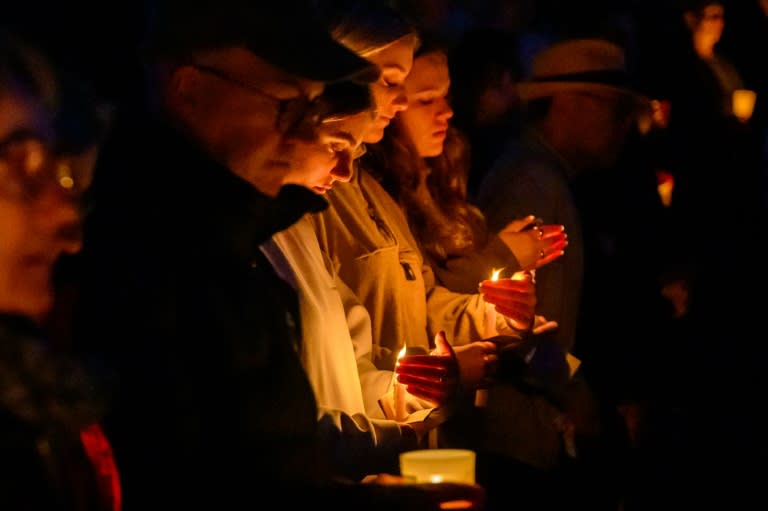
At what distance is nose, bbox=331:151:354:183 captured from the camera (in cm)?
282

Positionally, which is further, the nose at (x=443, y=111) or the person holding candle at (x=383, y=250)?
the nose at (x=443, y=111)

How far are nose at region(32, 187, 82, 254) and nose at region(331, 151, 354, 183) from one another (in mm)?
1074

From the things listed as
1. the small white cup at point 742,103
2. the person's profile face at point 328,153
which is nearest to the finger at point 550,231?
the person's profile face at point 328,153

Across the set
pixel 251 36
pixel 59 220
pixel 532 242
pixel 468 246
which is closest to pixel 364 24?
pixel 251 36

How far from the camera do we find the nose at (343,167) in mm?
2820

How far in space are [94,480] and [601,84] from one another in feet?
11.7

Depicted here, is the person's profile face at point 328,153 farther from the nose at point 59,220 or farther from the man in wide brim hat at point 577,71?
the man in wide brim hat at point 577,71

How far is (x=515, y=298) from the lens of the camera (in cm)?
357

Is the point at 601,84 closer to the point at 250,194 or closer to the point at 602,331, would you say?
the point at 602,331

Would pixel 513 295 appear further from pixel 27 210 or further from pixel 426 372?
pixel 27 210

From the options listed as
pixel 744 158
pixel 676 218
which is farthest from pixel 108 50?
pixel 744 158

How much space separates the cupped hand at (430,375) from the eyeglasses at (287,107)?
73 cm

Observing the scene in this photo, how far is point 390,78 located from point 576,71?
70.3 inches

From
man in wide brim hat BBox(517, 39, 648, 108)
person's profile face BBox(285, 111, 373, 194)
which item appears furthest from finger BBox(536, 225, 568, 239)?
person's profile face BBox(285, 111, 373, 194)
